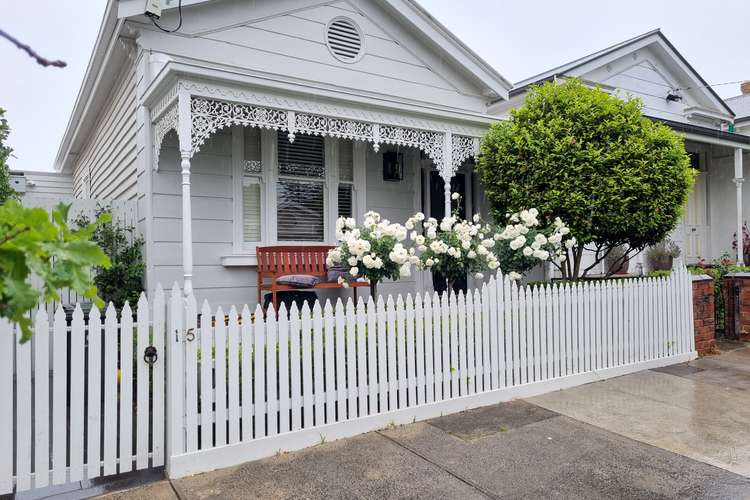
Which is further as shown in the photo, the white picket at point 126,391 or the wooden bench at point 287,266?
the wooden bench at point 287,266

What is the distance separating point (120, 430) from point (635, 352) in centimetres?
596

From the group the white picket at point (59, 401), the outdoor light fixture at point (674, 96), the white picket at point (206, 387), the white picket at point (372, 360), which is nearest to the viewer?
the white picket at point (59, 401)

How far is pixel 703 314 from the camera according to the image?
777 cm

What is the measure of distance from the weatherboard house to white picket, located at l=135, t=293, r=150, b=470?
75.0 inches

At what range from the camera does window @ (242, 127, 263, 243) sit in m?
7.46

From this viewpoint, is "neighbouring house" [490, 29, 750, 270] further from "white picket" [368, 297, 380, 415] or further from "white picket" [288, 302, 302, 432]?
"white picket" [288, 302, 302, 432]

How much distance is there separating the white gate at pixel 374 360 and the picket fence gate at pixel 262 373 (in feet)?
0.04

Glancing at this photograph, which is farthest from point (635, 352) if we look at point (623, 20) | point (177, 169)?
point (623, 20)

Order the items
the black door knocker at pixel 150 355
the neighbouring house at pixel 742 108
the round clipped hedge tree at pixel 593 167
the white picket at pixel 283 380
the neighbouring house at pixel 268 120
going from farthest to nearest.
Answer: the neighbouring house at pixel 742 108 < the round clipped hedge tree at pixel 593 167 < the neighbouring house at pixel 268 120 < the white picket at pixel 283 380 < the black door knocker at pixel 150 355

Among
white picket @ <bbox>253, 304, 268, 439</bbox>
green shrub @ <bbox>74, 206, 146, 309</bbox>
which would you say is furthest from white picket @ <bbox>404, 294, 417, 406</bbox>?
green shrub @ <bbox>74, 206, 146, 309</bbox>

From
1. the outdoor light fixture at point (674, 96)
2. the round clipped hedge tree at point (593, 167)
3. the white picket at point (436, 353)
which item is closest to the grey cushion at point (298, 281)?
the white picket at point (436, 353)

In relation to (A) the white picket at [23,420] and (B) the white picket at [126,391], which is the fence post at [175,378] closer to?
(B) the white picket at [126,391]

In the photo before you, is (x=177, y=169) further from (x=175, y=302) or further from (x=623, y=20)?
(x=623, y=20)

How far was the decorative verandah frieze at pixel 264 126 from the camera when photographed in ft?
18.0
